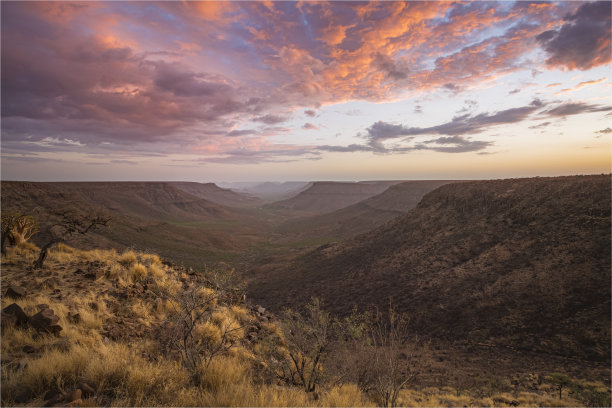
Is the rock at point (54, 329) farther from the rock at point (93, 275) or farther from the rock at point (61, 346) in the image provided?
the rock at point (93, 275)

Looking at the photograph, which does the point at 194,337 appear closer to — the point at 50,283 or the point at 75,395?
the point at 75,395

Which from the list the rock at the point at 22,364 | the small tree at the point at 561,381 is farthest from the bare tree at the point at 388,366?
the rock at the point at 22,364

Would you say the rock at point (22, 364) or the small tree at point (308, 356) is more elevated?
the rock at point (22, 364)

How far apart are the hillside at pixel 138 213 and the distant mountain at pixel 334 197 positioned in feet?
201

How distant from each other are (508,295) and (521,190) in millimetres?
15190

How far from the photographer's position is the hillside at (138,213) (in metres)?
37.2

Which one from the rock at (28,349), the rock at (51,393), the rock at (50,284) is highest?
the rock at (50,284)

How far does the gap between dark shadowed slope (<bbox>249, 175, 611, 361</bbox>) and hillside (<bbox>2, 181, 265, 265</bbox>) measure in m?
21.1

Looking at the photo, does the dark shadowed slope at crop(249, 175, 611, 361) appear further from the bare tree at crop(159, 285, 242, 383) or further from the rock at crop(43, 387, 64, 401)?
Result: the rock at crop(43, 387, 64, 401)

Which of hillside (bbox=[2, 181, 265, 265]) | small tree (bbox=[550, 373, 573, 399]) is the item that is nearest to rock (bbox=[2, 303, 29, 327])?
hillside (bbox=[2, 181, 265, 265])

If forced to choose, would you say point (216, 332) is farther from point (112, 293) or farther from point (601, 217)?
point (601, 217)

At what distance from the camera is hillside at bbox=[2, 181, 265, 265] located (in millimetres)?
37219

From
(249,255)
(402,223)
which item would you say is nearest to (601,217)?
(402,223)

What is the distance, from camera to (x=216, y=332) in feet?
27.3
